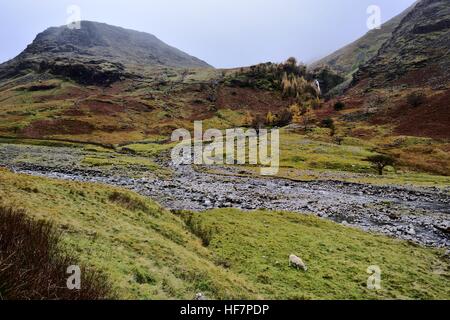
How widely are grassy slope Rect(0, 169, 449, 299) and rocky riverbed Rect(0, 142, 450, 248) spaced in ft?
17.1

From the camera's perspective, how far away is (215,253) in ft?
63.9

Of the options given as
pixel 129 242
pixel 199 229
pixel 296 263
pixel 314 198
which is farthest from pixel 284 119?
pixel 129 242

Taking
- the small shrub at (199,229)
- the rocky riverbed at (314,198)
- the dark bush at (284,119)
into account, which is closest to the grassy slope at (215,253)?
the small shrub at (199,229)

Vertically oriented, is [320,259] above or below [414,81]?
below

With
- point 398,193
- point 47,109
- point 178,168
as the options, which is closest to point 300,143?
point 178,168

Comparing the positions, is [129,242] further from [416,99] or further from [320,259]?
[416,99]

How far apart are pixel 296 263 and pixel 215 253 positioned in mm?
4228

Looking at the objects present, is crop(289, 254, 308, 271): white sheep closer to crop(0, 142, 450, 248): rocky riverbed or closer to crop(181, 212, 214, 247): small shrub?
crop(181, 212, 214, 247): small shrub

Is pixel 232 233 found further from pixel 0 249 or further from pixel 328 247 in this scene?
pixel 0 249

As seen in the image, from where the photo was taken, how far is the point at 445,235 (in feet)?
90.6

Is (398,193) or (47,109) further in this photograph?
(47,109)
